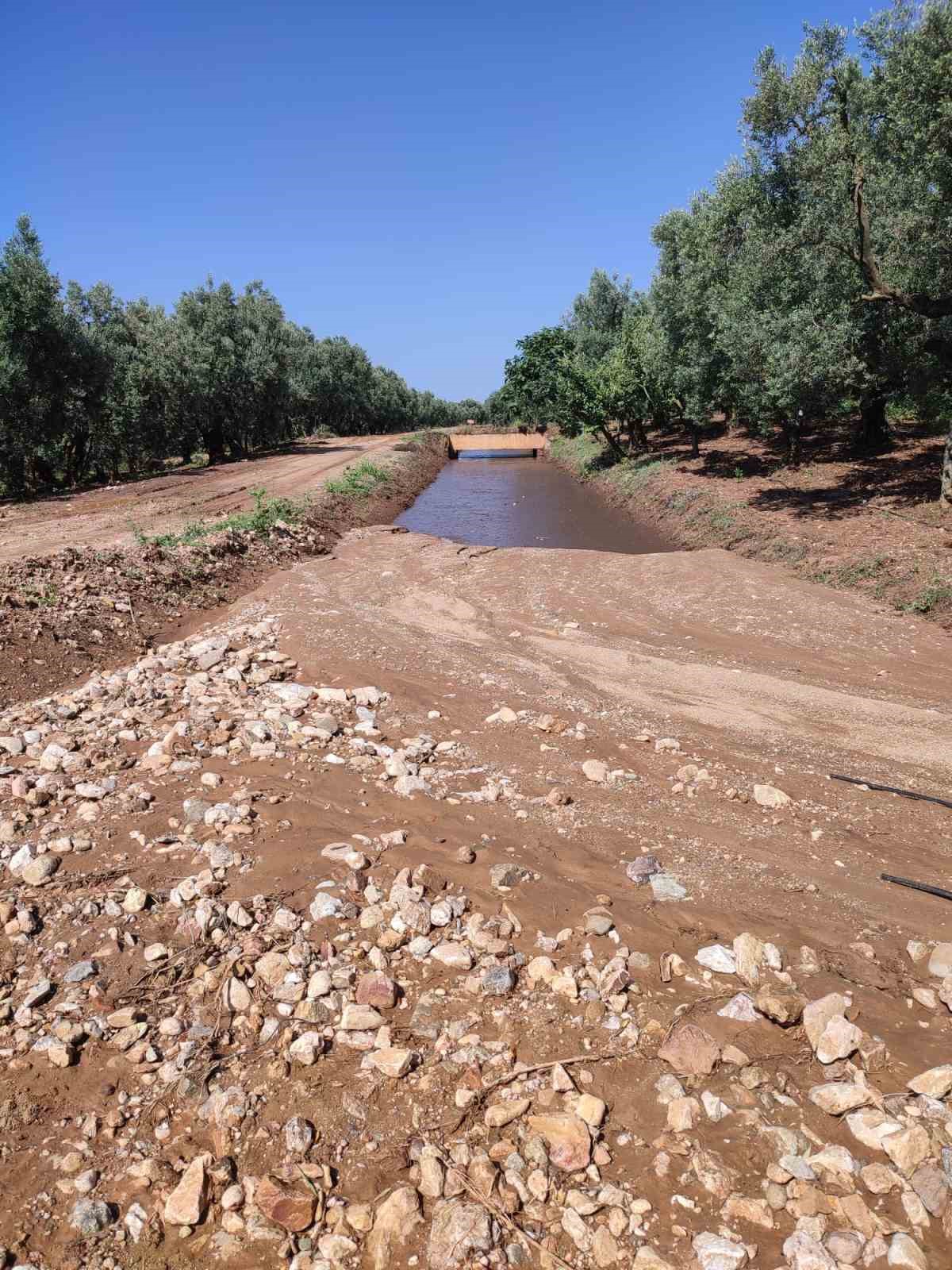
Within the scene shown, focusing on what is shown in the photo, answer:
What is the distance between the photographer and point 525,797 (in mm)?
6535

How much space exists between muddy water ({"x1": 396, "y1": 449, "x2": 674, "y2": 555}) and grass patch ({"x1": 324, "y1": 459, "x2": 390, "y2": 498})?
1.97 meters

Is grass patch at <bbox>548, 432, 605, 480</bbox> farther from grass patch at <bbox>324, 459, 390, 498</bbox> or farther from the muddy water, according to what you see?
grass patch at <bbox>324, 459, 390, 498</bbox>

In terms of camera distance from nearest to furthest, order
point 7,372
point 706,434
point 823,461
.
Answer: point 7,372, point 823,461, point 706,434

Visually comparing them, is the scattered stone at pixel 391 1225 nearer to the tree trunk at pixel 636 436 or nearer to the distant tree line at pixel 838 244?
the distant tree line at pixel 838 244

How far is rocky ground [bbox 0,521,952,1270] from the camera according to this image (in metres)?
3.15

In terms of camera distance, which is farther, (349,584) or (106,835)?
(349,584)

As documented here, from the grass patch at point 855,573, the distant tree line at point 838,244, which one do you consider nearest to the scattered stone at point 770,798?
the grass patch at point 855,573

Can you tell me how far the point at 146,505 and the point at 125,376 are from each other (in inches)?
485

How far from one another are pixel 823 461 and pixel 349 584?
1833 centimetres

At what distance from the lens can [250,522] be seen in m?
20.1

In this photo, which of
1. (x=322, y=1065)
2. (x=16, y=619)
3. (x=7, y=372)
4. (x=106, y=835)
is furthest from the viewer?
(x=7, y=372)

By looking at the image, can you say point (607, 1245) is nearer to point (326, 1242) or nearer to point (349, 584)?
point (326, 1242)

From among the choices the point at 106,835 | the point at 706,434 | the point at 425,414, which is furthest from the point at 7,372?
the point at 425,414

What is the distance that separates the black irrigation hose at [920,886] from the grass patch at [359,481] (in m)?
25.4
